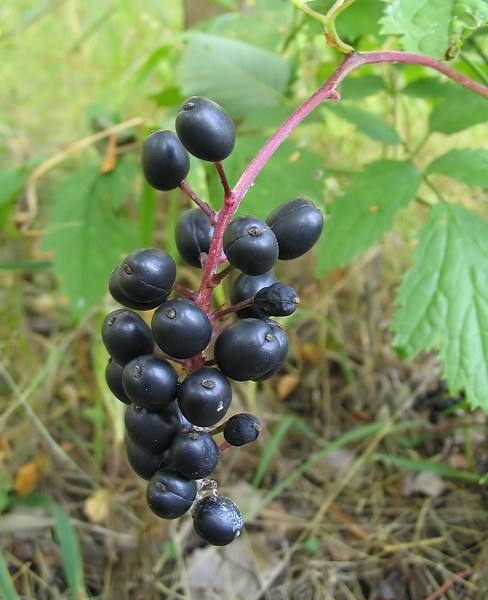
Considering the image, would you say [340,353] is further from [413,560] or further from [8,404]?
[8,404]

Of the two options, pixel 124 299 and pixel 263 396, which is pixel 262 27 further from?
pixel 124 299

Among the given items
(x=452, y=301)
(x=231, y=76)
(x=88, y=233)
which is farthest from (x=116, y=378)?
(x=231, y=76)

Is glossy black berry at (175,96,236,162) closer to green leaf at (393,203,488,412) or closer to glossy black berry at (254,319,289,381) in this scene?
glossy black berry at (254,319,289,381)

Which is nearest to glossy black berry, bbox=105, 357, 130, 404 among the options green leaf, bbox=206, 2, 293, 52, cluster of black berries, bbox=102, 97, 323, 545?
cluster of black berries, bbox=102, 97, 323, 545

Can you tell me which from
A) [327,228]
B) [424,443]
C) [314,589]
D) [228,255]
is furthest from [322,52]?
[314,589]

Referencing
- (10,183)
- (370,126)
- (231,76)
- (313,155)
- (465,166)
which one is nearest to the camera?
(465,166)

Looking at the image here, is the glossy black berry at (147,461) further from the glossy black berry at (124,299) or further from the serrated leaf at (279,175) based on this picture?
the serrated leaf at (279,175)
